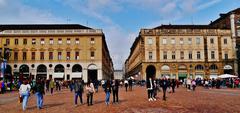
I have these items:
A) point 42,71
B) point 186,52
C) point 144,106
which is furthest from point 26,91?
point 186,52

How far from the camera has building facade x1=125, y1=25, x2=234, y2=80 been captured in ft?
224

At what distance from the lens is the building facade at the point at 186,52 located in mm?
68375

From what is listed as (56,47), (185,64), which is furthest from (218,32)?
(56,47)

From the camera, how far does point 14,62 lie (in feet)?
212

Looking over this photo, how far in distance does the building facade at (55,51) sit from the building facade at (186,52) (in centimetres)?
1126

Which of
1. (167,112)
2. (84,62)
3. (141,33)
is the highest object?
(141,33)

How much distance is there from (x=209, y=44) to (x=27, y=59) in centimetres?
3928

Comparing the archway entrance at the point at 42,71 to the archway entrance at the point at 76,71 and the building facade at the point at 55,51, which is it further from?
the archway entrance at the point at 76,71

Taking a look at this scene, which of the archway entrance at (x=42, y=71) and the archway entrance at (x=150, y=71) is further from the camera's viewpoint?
the archway entrance at (x=150, y=71)

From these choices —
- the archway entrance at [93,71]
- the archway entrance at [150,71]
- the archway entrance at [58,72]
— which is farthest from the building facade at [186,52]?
the archway entrance at [58,72]

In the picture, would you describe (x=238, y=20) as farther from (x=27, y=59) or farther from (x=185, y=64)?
(x=27, y=59)

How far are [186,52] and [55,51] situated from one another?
2827 cm

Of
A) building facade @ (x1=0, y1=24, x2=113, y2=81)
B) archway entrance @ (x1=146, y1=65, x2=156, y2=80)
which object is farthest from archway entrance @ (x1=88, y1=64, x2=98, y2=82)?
archway entrance @ (x1=146, y1=65, x2=156, y2=80)

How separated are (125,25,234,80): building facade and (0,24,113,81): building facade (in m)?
11.3
